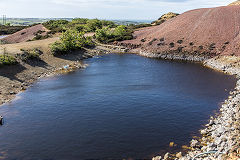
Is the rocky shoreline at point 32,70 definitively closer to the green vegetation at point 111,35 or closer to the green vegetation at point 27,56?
the green vegetation at point 27,56

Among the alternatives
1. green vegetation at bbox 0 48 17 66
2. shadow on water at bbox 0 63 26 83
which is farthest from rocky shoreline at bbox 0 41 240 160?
green vegetation at bbox 0 48 17 66

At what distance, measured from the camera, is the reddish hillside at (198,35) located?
7062 centimetres

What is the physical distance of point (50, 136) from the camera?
24.9 metres

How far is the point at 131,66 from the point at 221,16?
1832 inches

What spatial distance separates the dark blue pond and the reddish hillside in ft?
71.3

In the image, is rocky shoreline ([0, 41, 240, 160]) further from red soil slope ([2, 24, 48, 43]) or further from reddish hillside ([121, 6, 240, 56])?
red soil slope ([2, 24, 48, 43])

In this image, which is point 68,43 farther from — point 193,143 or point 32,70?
point 193,143

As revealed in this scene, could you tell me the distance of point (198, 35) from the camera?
259 ft

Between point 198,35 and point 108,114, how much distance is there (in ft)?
198

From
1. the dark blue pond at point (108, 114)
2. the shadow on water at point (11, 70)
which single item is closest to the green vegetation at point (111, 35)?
the dark blue pond at point (108, 114)

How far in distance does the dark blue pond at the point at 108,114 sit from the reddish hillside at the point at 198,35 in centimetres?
2172

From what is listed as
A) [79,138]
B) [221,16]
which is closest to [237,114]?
[79,138]

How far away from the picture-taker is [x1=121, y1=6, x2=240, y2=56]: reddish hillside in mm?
70625

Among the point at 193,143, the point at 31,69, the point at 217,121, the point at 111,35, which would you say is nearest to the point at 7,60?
the point at 31,69
